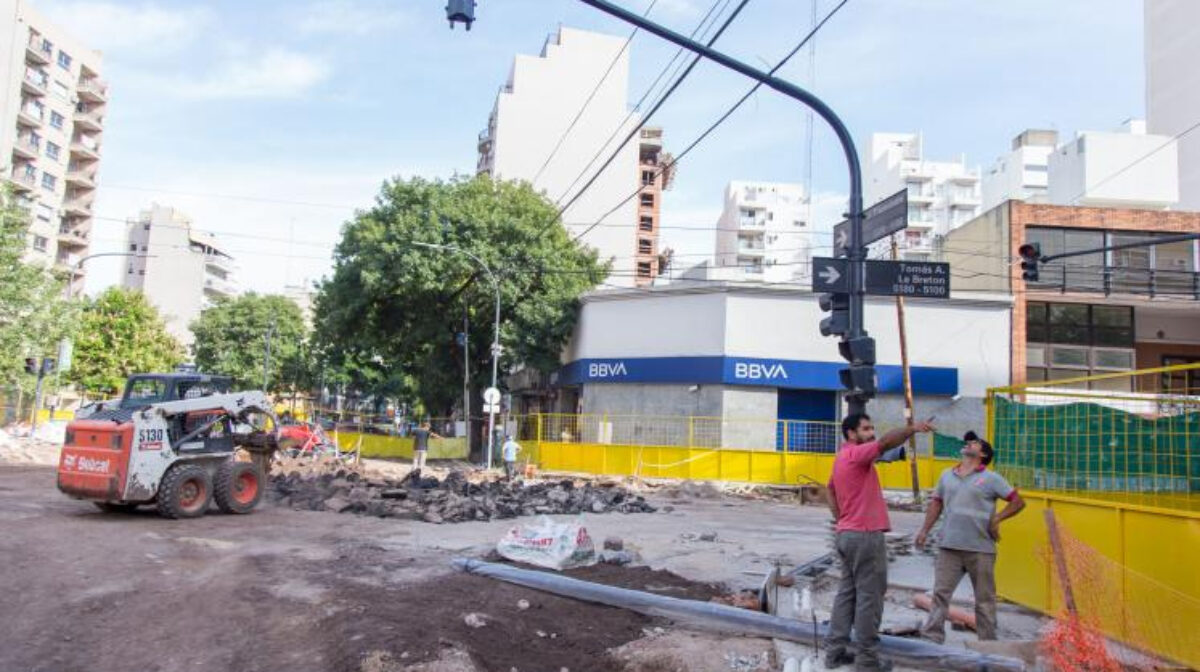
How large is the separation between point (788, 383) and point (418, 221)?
15.6m

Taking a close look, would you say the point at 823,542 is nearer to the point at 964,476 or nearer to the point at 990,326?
the point at 964,476

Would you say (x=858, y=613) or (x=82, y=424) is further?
(x=82, y=424)

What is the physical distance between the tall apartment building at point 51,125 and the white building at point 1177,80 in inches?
2846

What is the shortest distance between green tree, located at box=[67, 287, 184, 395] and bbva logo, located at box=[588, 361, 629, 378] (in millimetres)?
39696

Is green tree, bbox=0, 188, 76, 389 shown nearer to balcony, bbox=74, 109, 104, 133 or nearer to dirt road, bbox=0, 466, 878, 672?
dirt road, bbox=0, 466, 878, 672

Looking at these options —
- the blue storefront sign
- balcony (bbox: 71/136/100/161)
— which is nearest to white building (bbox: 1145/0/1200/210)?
the blue storefront sign

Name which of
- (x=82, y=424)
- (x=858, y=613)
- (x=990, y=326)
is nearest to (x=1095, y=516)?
(x=858, y=613)

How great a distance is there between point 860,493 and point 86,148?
8658 cm

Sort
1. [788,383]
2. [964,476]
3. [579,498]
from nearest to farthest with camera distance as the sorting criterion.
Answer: [964,476] < [579,498] < [788,383]

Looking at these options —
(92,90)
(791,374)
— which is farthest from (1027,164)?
(92,90)

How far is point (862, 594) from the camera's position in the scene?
19.3 ft

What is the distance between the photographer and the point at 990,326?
29625 mm

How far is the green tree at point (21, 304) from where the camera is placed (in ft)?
99.1

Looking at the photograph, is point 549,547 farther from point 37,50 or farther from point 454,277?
point 37,50
